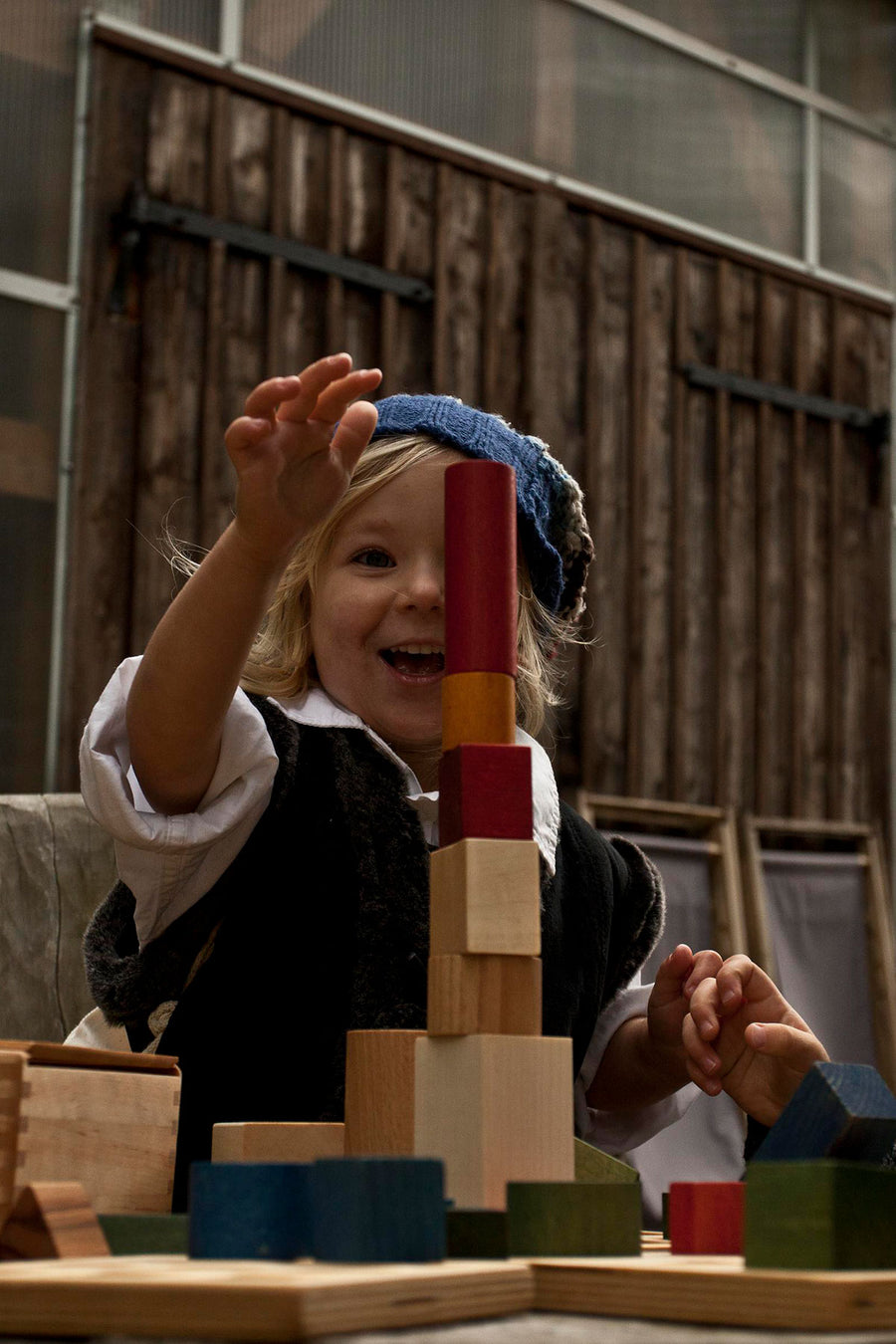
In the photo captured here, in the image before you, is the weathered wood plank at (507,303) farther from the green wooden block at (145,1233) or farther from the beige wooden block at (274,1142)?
the green wooden block at (145,1233)

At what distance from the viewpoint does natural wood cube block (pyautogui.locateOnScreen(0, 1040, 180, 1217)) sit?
70cm

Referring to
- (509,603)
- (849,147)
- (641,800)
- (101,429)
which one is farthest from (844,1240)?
(849,147)

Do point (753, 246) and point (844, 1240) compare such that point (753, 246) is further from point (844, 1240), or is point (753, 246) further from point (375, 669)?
point (844, 1240)

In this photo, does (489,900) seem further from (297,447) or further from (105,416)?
(105,416)

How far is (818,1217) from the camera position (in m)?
0.56

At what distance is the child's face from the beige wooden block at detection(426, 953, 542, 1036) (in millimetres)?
577

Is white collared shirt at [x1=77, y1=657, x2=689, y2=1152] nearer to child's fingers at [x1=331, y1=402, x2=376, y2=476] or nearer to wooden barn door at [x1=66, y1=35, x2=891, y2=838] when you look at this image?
child's fingers at [x1=331, y1=402, x2=376, y2=476]

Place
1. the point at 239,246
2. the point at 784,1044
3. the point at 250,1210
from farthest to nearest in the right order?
the point at 239,246 < the point at 784,1044 < the point at 250,1210

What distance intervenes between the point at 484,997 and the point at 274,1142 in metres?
0.19

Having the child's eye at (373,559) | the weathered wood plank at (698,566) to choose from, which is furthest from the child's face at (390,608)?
the weathered wood plank at (698,566)

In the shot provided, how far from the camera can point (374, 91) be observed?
4.09 m

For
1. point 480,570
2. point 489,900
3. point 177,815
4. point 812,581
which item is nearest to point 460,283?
point 812,581

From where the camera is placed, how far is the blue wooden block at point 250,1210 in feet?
1.92

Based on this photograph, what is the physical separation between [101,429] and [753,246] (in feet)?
7.84
